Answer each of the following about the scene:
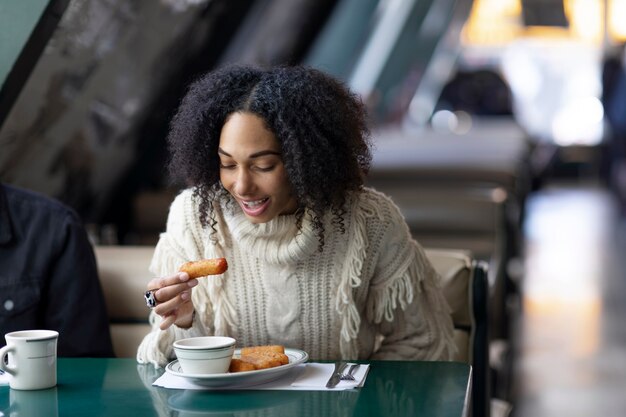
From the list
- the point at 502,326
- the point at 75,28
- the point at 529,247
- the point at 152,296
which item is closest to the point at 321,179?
the point at 152,296

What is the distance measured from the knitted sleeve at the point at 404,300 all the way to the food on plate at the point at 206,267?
0.42 m

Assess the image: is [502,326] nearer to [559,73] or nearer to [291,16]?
[291,16]

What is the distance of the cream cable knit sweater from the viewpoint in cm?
217

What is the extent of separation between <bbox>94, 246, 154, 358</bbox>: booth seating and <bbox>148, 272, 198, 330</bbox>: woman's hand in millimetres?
649

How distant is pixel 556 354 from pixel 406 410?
385 cm

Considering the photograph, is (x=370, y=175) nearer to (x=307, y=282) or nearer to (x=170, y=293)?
(x=307, y=282)

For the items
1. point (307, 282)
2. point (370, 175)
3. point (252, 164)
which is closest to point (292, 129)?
point (252, 164)

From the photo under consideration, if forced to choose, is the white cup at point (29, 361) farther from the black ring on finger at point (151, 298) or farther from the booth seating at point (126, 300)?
the booth seating at point (126, 300)

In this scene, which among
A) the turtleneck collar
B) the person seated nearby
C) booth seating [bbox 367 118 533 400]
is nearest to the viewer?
the turtleneck collar

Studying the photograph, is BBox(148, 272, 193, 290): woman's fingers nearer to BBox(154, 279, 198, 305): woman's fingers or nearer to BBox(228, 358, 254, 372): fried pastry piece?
BBox(154, 279, 198, 305): woman's fingers

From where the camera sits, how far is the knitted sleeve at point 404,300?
2213mm

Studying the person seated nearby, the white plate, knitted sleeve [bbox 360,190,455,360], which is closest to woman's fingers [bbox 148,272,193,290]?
the white plate

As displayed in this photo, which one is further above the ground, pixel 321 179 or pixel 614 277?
pixel 321 179

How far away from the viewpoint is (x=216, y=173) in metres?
2.14
